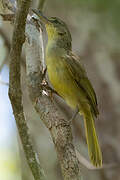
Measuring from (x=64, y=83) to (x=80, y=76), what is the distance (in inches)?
7.3

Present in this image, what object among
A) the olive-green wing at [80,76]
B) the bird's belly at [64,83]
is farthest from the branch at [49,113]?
the olive-green wing at [80,76]

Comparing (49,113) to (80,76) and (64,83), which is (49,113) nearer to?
(64,83)

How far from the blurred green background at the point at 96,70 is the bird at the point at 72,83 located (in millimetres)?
237

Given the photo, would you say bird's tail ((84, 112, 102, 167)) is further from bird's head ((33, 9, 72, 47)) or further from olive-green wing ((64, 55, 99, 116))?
bird's head ((33, 9, 72, 47))

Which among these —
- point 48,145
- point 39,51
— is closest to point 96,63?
point 48,145

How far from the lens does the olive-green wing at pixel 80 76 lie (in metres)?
3.64

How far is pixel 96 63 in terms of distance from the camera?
4121 millimetres

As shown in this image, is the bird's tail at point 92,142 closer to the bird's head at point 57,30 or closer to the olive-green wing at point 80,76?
the olive-green wing at point 80,76

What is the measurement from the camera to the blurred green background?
375cm

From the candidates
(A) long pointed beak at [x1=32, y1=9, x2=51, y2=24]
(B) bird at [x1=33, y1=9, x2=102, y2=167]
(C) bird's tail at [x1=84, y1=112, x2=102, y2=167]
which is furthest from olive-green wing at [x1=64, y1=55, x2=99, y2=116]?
(A) long pointed beak at [x1=32, y1=9, x2=51, y2=24]

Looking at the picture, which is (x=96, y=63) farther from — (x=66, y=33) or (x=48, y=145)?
(x=48, y=145)

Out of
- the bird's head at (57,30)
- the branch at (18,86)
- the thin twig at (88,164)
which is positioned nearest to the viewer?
the branch at (18,86)

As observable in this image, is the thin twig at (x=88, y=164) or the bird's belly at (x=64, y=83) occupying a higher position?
the bird's belly at (x=64, y=83)

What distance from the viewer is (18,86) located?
2406mm
